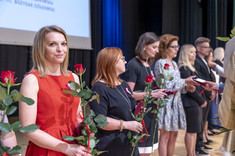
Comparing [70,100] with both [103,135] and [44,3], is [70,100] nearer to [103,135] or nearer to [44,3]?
[103,135]

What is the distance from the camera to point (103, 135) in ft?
5.48

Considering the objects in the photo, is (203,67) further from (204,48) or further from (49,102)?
(49,102)

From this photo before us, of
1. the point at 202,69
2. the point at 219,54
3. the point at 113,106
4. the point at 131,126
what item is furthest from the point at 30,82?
the point at 219,54

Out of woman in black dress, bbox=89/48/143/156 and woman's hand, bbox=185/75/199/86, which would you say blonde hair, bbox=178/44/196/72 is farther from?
woman in black dress, bbox=89/48/143/156

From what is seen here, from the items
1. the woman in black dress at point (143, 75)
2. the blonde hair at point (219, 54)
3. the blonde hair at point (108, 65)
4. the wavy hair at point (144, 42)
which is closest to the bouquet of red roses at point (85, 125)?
the blonde hair at point (108, 65)

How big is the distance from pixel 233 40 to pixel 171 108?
1848 millimetres

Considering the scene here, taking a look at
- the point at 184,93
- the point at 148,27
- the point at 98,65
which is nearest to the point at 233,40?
the point at 98,65

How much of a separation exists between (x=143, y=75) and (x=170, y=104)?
64cm

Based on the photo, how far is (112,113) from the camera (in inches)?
65.9

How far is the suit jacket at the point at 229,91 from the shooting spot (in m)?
1.12

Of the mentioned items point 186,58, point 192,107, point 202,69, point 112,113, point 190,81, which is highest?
point 186,58

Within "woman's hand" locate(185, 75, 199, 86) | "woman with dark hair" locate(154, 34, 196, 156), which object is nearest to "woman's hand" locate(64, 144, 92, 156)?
"woman with dark hair" locate(154, 34, 196, 156)

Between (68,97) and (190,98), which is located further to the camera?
(190,98)

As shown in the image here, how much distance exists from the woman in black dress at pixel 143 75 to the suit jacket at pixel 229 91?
100 cm
